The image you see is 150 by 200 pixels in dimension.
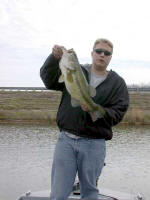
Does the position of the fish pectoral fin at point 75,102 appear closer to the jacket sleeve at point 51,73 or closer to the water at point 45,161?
the jacket sleeve at point 51,73

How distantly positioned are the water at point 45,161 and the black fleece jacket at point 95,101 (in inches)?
227

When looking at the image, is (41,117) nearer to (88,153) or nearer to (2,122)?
(2,122)

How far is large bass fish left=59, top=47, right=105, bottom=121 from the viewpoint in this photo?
13.5 feet

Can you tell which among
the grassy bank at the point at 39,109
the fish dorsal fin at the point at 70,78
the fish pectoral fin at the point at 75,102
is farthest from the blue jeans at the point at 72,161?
the grassy bank at the point at 39,109

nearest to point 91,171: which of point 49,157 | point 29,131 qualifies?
point 49,157

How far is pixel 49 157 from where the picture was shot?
14820 mm

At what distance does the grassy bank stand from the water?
3.53 meters

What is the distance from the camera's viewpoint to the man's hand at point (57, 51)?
14.0ft

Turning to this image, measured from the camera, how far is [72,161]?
4488mm

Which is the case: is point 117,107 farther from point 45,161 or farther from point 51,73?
point 45,161

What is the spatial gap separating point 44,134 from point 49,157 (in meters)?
5.74

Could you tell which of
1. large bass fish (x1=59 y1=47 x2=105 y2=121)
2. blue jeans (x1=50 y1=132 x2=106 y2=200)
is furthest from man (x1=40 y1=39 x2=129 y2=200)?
large bass fish (x1=59 y1=47 x2=105 y2=121)

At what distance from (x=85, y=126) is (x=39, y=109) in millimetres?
26357

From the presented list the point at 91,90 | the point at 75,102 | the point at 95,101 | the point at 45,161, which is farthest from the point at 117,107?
the point at 45,161
